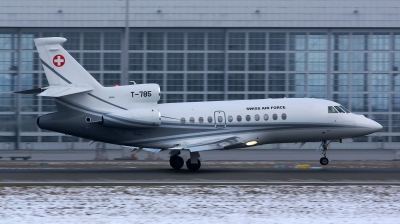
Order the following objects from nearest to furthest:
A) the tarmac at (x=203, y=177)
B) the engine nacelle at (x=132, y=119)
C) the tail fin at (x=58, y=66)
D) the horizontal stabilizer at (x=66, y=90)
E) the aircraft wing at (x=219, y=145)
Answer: the tarmac at (x=203, y=177)
the horizontal stabilizer at (x=66, y=90)
the aircraft wing at (x=219, y=145)
the engine nacelle at (x=132, y=119)
the tail fin at (x=58, y=66)

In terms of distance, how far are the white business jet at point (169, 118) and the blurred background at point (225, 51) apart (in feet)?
62.2

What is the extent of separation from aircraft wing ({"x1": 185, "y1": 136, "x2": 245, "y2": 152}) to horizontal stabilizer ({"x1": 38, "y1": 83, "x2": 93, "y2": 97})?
5461 millimetres

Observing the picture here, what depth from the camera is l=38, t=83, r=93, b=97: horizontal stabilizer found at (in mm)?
25141

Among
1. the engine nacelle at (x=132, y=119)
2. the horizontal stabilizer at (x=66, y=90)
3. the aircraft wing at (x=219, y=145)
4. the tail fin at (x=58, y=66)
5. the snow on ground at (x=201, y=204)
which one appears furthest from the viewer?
the tail fin at (x=58, y=66)

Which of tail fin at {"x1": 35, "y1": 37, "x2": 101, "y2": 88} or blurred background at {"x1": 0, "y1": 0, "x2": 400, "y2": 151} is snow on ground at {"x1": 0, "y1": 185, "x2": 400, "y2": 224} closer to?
tail fin at {"x1": 35, "y1": 37, "x2": 101, "y2": 88}

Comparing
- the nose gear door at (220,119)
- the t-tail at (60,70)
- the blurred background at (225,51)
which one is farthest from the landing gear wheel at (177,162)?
the blurred background at (225,51)

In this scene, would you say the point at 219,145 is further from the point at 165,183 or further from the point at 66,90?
the point at 66,90

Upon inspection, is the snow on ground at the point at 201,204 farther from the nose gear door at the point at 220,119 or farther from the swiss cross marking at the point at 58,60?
the swiss cross marking at the point at 58,60

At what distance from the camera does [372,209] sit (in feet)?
49.7

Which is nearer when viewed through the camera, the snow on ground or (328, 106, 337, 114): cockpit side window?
the snow on ground

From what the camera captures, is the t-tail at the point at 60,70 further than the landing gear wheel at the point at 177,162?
No

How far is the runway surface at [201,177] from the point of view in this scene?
2039 cm

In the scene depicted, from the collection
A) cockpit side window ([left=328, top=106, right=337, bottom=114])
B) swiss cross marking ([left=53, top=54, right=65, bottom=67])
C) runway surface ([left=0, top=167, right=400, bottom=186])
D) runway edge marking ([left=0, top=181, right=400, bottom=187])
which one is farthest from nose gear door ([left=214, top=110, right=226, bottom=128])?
swiss cross marking ([left=53, top=54, right=65, bottom=67])

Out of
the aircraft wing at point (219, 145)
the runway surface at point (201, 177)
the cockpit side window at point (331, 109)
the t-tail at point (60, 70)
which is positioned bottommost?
the runway surface at point (201, 177)
